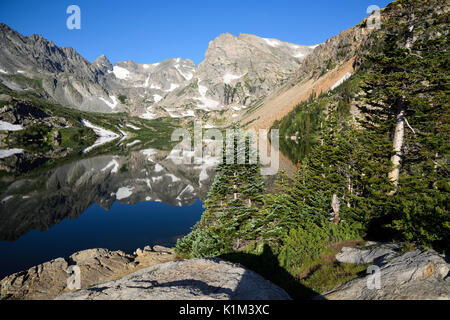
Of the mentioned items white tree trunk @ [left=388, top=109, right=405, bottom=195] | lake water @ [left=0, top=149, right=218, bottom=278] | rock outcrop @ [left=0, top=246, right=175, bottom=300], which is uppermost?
white tree trunk @ [left=388, top=109, right=405, bottom=195]

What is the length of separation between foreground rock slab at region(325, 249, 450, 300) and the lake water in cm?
2503

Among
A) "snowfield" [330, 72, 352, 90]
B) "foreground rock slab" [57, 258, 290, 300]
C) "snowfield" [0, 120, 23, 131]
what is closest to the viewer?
"foreground rock slab" [57, 258, 290, 300]

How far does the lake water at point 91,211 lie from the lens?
28.2 meters

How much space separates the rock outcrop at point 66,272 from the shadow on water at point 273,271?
10.6m

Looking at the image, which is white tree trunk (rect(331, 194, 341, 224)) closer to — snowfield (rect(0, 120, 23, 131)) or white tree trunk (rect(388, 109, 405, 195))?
white tree trunk (rect(388, 109, 405, 195))

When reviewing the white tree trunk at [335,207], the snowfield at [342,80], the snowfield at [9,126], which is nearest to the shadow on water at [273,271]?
the white tree trunk at [335,207]

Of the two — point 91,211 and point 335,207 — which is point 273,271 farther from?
point 91,211

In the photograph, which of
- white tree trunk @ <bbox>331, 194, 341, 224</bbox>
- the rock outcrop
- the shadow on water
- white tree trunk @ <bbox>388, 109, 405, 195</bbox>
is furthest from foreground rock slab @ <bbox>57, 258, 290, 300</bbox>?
white tree trunk @ <bbox>331, 194, 341, 224</bbox>

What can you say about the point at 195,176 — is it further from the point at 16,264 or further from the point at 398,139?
the point at 398,139

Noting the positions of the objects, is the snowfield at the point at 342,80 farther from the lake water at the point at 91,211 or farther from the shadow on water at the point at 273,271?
the shadow on water at the point at 273,271

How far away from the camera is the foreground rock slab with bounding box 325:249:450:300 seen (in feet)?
19.3

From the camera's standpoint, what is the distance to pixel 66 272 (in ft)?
62.3

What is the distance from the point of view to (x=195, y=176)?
62.7m
